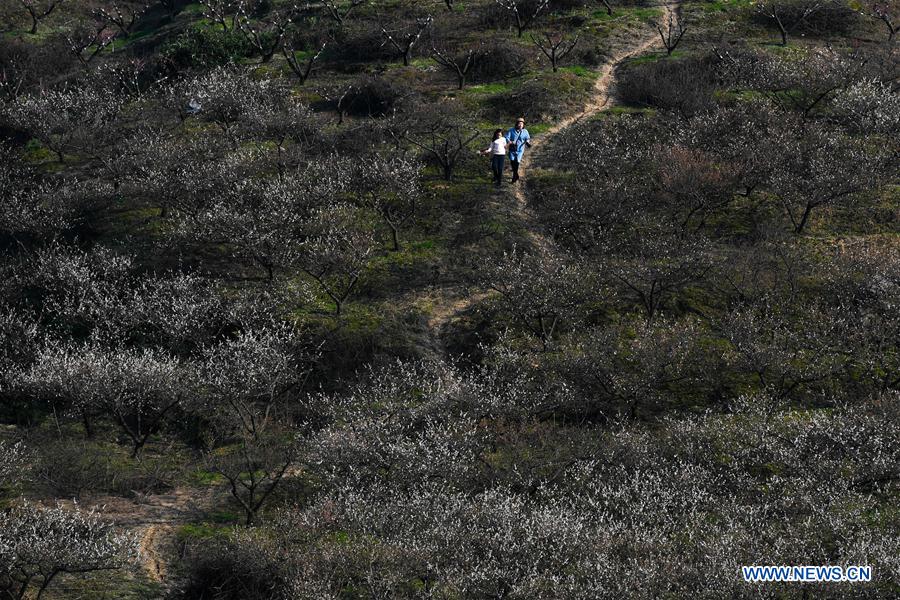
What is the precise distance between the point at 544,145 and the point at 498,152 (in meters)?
4.90

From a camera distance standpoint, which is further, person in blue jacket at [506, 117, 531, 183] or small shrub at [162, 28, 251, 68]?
small shrub at [162, 28, 251, 68]

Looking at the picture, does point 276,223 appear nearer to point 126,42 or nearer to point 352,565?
point 352,565

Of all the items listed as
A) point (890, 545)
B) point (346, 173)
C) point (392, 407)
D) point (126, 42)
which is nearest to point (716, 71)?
point (346, 173)

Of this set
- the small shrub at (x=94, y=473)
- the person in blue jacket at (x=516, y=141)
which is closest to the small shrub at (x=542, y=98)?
the person in blue jacket at (x=516, y=141)

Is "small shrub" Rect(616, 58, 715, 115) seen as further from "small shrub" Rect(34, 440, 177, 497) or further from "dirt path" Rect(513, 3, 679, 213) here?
"small shrub" Rect(34, 440, 177, 497)

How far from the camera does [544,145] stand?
45.1 meters

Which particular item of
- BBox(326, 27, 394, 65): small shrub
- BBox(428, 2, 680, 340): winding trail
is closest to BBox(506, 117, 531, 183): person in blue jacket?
BBox(428, 2, 680, 340): winding trail

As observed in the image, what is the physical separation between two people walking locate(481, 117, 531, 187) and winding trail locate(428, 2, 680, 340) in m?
1.04

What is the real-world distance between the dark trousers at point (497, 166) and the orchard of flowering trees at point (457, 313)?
1.17 m

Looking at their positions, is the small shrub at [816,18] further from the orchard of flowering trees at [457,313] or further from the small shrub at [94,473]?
the small shrub at [94,473]

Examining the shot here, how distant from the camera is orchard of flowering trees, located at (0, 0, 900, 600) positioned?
2400 cm

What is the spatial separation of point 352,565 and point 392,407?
7250mm

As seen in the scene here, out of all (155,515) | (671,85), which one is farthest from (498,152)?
(155,515)

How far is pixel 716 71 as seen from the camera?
49.4 metres
